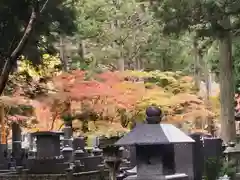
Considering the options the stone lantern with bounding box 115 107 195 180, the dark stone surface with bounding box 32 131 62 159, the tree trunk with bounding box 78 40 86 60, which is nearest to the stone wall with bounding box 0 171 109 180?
the dark stone surface with bounding box 32 131 62 159

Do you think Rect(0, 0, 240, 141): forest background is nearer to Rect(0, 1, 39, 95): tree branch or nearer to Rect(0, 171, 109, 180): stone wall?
Rect(0, 1, 39, 95): tree branch

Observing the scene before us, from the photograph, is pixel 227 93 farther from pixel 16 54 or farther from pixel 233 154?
pixel 16 54

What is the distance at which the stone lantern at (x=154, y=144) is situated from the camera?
23.2ft

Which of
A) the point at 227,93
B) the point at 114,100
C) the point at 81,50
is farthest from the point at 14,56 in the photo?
the point at 81,50

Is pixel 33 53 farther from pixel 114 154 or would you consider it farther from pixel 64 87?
pixel 64 87

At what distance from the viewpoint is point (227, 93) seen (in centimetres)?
1541

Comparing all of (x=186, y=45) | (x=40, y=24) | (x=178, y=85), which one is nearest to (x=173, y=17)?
(x=40, y=24)

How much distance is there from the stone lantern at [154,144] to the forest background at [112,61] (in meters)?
3.13

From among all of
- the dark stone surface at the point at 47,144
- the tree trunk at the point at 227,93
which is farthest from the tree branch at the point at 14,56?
the tree trunk at the point at 227,93

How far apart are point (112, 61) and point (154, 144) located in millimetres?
19116

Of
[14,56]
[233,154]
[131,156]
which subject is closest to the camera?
[14,56]

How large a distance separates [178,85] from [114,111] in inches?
148

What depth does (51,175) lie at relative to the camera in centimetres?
1381

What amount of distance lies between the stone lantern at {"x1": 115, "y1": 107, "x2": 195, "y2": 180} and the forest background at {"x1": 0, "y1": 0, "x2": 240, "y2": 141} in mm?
3128
